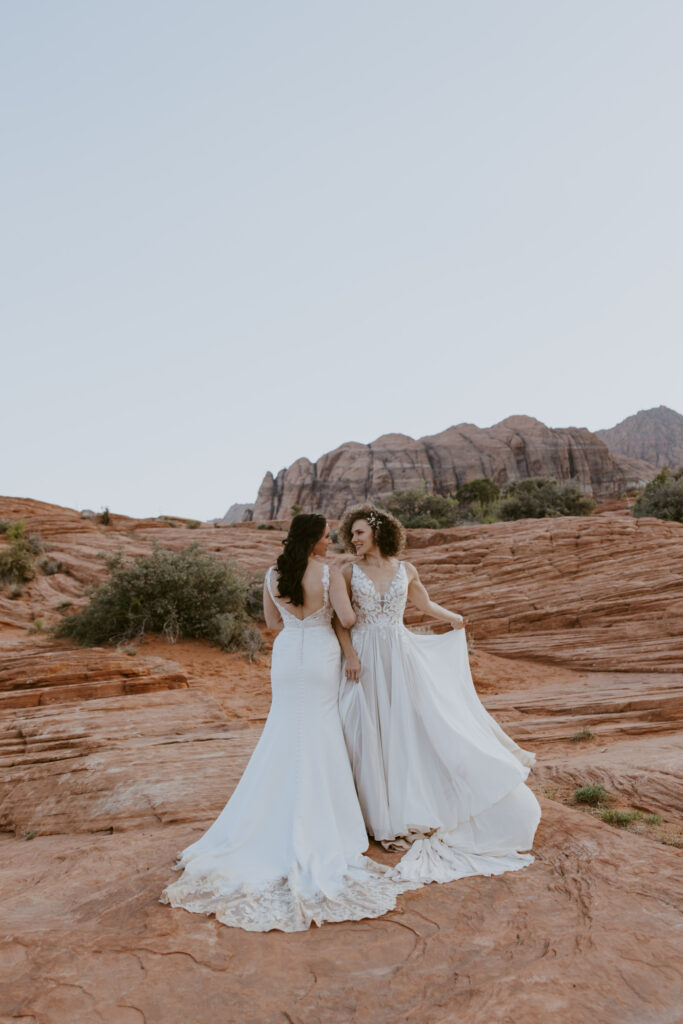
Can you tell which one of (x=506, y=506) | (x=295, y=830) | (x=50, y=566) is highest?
(x=506, y=506)

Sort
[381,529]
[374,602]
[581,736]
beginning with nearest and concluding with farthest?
[374,602] < [381,529] < [581,736]

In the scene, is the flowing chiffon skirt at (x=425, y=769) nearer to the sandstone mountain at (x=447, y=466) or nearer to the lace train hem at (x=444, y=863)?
the lace train hem at (x=444, y=863)

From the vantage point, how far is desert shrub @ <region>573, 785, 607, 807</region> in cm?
555

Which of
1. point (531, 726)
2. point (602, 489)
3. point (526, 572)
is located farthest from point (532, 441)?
point (531, 726)

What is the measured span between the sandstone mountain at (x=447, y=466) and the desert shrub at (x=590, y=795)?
56.4 m

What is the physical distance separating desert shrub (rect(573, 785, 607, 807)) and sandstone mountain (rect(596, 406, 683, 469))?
311 feet

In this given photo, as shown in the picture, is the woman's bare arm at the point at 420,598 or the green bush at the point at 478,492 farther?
the green bush at the point at 478,492

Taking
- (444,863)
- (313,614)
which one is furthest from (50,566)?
(444,863)

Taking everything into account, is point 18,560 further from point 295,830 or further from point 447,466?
point 447,466

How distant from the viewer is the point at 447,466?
6719 cm

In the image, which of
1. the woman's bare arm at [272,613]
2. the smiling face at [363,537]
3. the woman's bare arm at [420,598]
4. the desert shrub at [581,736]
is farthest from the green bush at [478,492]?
the woman's bare arm at [272,613]

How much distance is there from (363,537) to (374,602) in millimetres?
496

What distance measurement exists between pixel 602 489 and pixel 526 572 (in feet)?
177

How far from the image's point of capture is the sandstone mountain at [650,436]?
9562cm
